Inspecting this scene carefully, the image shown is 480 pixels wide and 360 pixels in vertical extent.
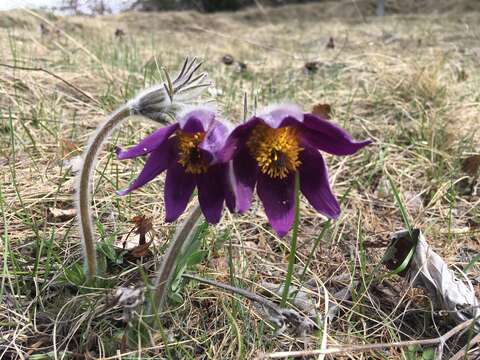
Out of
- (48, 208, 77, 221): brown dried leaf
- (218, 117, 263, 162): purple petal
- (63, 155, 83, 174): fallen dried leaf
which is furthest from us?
(63, 155, 83, 174): fallen dried leaf

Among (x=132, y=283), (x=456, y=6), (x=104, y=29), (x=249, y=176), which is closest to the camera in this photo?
(x=249, y=176)

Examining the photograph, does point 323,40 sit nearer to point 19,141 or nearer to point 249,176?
point 19,141

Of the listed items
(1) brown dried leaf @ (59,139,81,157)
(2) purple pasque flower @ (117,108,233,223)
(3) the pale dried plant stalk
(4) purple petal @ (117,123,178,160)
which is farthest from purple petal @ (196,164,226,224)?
(1) brown dried leaf @ (59,139,81,157)

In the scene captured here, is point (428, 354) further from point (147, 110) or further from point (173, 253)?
point (147, 110)

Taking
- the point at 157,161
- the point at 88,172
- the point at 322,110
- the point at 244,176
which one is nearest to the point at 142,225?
the point at 88,172

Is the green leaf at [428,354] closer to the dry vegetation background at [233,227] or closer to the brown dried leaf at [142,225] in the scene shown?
the dry vegetation background at [233,227]

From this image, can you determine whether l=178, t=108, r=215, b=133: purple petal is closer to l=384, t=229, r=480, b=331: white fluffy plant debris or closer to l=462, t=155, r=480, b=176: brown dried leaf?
l=384, t=229, r=480, b=331: white fluffy plant debris

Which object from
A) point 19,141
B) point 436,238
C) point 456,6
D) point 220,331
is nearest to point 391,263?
point 436,238

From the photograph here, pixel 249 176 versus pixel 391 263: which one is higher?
pixel 249 176
